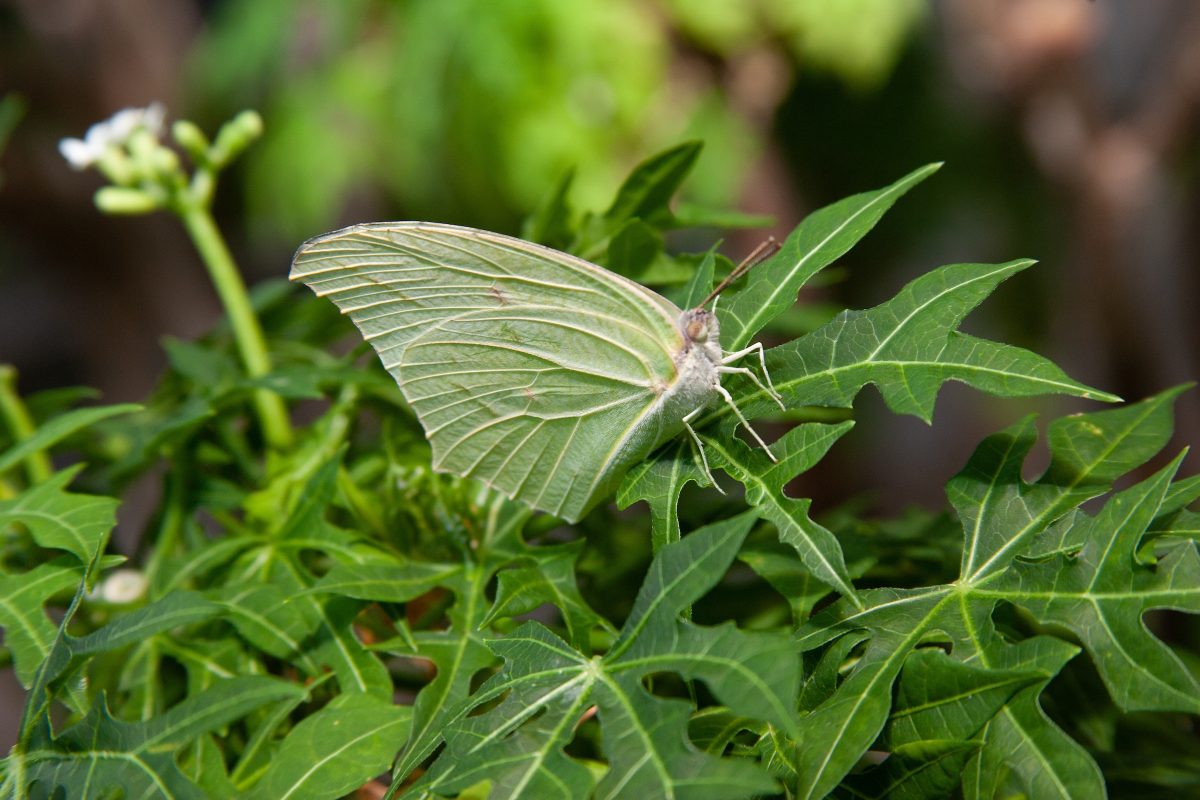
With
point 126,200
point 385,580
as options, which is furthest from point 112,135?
point 385,580

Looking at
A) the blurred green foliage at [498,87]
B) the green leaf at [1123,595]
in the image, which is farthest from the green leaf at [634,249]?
the blurred green foliage at [498,87]

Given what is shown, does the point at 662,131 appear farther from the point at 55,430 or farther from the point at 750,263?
the point at 55,430

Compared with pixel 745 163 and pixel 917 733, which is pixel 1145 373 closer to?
pixel 745 163

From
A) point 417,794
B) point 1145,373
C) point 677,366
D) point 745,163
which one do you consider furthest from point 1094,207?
point 417,794

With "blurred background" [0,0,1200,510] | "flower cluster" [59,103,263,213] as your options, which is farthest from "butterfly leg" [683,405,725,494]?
"blurred background" [0,0,1200,510]

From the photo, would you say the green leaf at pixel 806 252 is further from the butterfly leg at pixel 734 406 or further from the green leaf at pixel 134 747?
the green leaf at pixel 134 747
